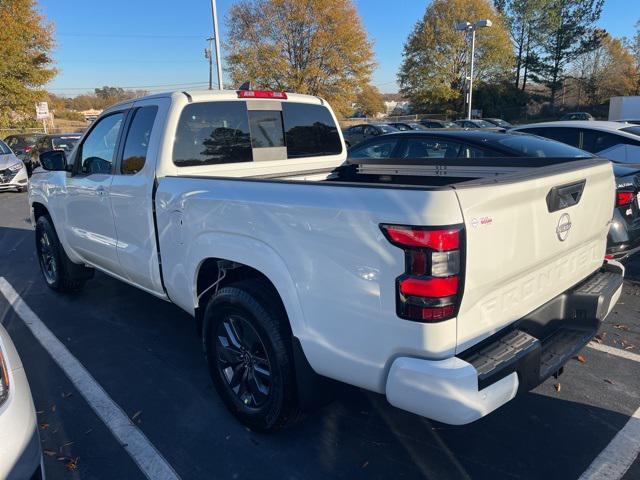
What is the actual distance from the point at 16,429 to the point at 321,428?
1.64 metres

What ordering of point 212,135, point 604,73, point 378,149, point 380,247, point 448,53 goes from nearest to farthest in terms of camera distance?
point 380,247 → point 212,135 → point 378,149 → point 448,53 → point 604,73

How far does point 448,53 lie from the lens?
47.8 metres

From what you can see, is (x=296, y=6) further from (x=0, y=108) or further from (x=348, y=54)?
(x=0, y=108)

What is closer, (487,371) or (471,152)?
(487,371)

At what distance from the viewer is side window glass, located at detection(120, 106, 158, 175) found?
3.58m

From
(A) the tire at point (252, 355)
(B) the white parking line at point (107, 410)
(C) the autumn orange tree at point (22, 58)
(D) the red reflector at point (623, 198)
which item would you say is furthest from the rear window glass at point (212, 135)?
(C) the autumn orange tree at point (22, 58)

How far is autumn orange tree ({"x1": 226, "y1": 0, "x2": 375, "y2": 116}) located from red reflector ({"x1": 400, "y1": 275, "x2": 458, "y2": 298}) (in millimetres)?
34512

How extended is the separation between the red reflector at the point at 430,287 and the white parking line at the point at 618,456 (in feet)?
4.63

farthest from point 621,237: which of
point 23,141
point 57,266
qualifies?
point 23,141

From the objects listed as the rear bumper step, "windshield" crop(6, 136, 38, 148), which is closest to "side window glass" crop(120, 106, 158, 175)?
the rear bumper step

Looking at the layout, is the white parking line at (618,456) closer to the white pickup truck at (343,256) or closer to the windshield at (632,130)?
the white pickup truck at (343,256)

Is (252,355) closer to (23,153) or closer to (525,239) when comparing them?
(525,239)

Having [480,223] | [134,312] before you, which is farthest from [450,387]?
[134,312]

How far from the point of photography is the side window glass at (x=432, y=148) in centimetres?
582
